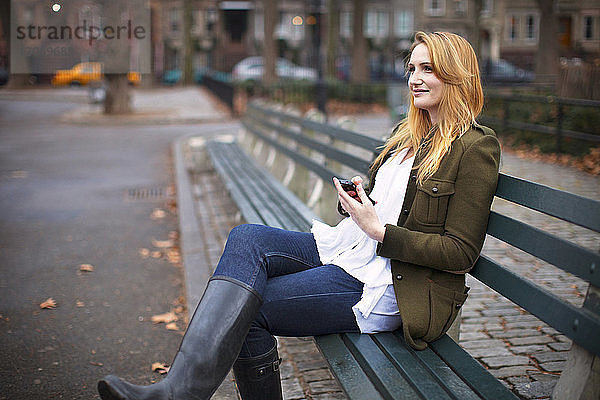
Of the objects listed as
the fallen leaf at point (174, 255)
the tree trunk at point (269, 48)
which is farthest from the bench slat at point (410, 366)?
the tree trunk at point (269, 48)

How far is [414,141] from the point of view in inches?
116

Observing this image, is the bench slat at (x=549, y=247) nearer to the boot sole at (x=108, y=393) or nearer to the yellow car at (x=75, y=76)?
the boot sole at (x=108, y=393)

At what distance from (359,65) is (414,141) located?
26397mm

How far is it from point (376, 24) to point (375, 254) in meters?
58.8

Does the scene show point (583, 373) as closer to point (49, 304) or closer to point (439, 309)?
point (439, 309)

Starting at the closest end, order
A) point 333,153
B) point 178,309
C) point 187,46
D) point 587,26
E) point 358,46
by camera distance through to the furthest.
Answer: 1. point 178,309
2. point 333,153
3. point 358,46
4. point 587,26
5. point 187,46

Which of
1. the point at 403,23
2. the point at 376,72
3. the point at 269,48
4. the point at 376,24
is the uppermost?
the point at 403,23

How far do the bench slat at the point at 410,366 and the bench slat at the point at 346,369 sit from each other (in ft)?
0.42

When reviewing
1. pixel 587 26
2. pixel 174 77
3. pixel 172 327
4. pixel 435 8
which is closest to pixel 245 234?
pixel 172 327

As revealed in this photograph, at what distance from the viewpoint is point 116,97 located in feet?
71.9

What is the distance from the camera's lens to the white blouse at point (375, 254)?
9.18ft

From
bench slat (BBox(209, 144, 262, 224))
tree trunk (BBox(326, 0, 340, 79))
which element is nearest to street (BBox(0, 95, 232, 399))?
bench slat (BBox(209, 144, 262, 224))

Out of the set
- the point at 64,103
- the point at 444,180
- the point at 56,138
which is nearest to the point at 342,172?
the point at 444,180

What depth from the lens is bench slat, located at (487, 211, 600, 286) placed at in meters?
2.12
